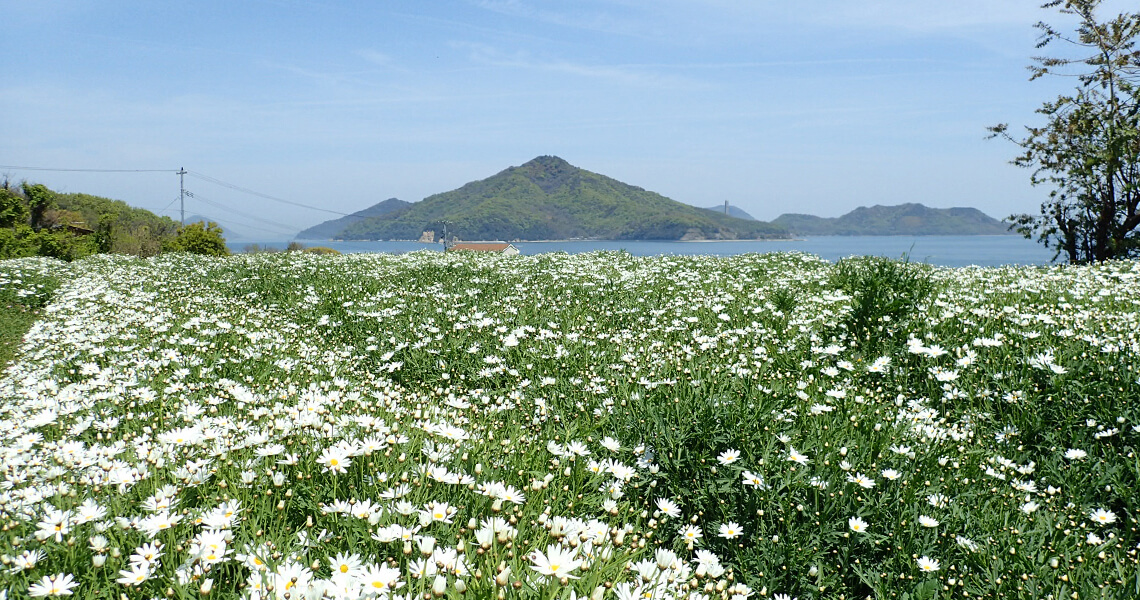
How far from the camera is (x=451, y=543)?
8.68 feet

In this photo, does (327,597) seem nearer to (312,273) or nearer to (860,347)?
(860,347)

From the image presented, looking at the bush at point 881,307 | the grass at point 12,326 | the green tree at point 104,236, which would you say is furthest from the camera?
the green tree at point 104,236

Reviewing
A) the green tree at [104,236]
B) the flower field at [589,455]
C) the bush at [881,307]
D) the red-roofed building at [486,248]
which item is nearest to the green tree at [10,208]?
the green tree at [104,236]

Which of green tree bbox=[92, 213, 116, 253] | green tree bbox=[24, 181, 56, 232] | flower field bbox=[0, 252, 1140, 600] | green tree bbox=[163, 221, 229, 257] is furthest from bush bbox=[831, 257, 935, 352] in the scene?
green tree bbox=[24, 181, 56, 232]

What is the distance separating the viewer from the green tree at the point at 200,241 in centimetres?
3152

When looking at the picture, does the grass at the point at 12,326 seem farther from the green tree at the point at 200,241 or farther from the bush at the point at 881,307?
the green tree at the point at 200,241

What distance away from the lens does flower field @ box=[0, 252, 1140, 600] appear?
2.56 m

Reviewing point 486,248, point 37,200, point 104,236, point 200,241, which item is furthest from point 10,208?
point 486,248

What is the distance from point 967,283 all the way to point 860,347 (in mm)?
6176

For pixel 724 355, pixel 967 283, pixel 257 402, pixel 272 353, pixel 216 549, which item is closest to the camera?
pixel 216 549

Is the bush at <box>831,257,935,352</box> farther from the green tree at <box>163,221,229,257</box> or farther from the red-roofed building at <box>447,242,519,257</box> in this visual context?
the green tree at <box>163,221,229,257</box>

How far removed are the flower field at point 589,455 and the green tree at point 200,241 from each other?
26.3 m

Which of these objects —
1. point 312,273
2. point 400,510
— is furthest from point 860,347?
point 312,273

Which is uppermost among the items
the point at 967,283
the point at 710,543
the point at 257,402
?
the point at 967,283
